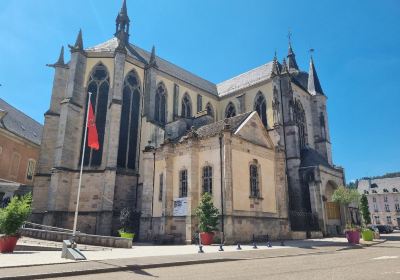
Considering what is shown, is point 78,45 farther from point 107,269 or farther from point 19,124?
point 107,269

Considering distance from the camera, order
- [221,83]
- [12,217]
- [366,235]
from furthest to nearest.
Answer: [221,83] < [366,235] < [12,217]

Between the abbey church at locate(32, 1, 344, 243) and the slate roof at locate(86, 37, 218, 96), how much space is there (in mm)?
343

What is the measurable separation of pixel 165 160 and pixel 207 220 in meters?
6.40

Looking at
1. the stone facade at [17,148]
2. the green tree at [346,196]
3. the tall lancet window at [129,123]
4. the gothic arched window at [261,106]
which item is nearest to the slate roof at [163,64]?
the tall lancet window at [129,123]

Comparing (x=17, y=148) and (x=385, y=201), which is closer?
(x=17, y=148)

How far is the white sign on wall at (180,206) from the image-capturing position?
19953 millimetres

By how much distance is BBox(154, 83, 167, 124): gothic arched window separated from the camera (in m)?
31.1

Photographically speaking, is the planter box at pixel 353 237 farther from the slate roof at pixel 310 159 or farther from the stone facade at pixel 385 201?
the stone facade at pixel 385 201

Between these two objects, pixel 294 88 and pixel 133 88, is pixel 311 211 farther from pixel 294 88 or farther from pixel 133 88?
pixel 133 88

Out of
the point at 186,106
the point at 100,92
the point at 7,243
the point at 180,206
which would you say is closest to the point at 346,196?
the point at 180,206

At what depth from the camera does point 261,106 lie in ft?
115

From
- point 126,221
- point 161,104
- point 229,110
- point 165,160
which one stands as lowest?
point 126,221

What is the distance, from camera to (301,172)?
29797mm

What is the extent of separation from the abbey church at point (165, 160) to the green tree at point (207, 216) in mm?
1233
